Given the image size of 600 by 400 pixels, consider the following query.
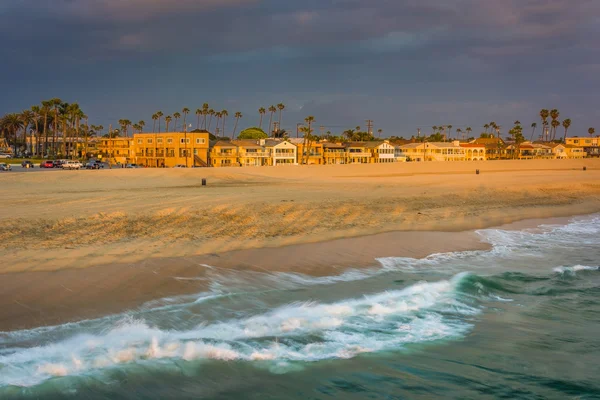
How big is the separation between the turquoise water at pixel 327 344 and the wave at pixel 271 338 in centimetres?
2

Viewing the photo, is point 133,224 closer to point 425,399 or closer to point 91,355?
point 91,355

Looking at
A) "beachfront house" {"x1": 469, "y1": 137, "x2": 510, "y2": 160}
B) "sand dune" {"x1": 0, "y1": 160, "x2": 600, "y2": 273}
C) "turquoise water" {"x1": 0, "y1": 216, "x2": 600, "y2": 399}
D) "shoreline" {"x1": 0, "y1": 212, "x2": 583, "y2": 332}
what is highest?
"beachfront house" {"x1": 469, "y1": 137, "x2": 510, "y2": 160}

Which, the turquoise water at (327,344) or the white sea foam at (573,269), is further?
the white sea foam at (573,269)

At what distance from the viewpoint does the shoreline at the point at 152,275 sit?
8.35 m

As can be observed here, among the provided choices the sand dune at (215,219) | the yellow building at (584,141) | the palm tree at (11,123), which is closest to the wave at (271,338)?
the sand dune at (215,219)

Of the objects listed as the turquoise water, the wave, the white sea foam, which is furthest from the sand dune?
the white sea foam

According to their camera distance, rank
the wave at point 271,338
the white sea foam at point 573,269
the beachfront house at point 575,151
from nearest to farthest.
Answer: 1. the wave at point 271,338
2. the white sea foam at point 573,269
3. the beachfront house at point 575,151

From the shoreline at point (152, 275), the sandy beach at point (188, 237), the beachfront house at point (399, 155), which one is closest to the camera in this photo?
the shoreline at point (152, 275)

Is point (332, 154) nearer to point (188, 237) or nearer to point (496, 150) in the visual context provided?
point (496, 150)

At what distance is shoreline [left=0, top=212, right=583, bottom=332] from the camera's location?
8.35 m

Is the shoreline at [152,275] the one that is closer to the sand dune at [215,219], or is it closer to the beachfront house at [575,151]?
the sand dune at [215,219]

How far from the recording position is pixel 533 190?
35781 mm

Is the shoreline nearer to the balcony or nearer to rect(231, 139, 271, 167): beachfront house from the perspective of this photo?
rect(231, 139, 271, 167): beachfront house

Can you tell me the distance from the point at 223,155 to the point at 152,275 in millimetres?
95035
